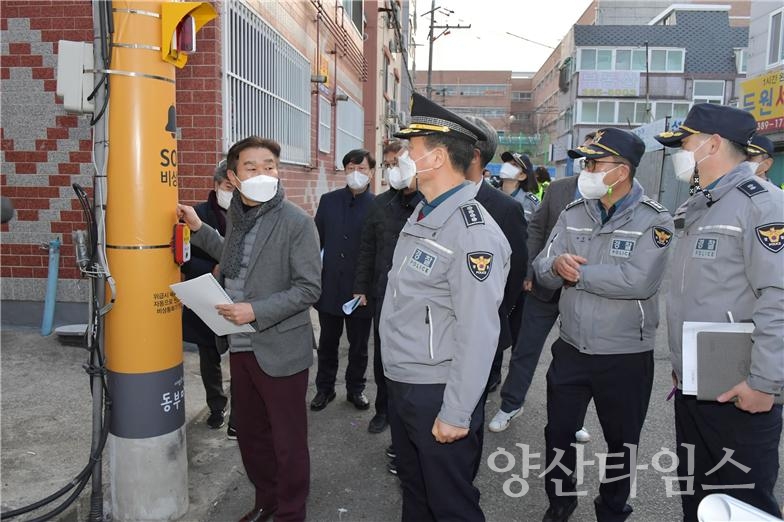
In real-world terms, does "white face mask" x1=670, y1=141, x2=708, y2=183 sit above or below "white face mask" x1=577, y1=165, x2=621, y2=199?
above

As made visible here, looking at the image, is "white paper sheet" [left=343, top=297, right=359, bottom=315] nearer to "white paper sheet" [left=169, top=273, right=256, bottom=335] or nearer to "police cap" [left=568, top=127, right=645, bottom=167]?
"white paper sheet" [left=169, top=273, right=256, bottom=335]

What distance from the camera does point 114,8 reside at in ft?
9.30

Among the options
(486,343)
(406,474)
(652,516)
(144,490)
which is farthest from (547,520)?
(144,490)

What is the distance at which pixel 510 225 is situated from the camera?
420 cm

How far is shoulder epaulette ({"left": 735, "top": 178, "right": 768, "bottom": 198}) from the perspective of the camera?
2.52 m

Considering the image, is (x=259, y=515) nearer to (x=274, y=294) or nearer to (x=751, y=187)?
(x=274, y=294)

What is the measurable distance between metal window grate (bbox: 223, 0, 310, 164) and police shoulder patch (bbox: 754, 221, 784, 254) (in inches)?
186

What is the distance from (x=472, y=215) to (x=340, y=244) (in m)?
2.90

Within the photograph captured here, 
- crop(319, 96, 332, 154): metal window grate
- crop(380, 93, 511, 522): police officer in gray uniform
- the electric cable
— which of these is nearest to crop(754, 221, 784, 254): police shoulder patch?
crop(380, 93, 511, 522): police officer in gray uniform

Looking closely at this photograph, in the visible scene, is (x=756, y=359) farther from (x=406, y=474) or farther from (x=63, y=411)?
(x=63, y=411)

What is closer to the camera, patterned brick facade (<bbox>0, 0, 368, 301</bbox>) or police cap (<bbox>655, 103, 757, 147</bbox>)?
police cap (<bbox>655, 103, 757, 147</bbox>)

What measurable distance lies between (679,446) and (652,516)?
85 centimetres

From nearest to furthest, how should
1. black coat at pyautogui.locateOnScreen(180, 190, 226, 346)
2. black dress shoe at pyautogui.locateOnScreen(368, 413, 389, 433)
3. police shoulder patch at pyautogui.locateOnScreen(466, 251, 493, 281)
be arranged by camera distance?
police shoulder patch at pyautogui.locateOnScreen(466, 251, 493, 281), black coat at pyautogui.locateOnScreen(180, 190, 226, 346), black dress shoe at pyautogui.locateOnScreen(368, 413, 389, 433)

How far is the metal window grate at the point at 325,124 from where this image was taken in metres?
10.4
